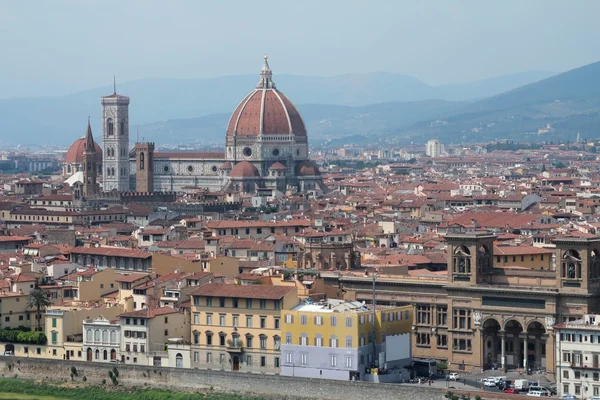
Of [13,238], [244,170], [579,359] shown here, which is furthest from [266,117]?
[579,359]

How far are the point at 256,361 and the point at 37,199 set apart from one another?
7494 centimetres

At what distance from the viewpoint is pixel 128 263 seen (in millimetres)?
64375

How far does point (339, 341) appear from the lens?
4994 centimetres

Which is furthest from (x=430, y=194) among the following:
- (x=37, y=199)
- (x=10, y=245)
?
(x=10, y=245)

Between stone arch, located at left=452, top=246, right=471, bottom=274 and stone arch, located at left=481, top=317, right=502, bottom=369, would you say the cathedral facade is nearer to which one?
stone arch, located at left=452, top=246, right=471, bottom=274

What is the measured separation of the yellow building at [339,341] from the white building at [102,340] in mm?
6074

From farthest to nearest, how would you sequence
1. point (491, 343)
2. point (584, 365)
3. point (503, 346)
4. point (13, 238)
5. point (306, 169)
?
point (306, 169) → point (13, 238) → point (491, 343) → point (503, 346) → point (584, 365)

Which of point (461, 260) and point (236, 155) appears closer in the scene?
point (461, 260)

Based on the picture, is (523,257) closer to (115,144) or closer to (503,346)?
(503,346)

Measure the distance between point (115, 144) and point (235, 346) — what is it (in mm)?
110673

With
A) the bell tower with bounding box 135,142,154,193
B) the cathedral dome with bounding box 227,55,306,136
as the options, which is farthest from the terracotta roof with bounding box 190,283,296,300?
the cathedral dome with bounding box 227,55,306,136

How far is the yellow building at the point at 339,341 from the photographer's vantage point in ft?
163

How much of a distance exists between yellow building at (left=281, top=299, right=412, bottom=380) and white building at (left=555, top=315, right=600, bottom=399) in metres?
5.31

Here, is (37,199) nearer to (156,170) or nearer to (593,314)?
(156,170)
